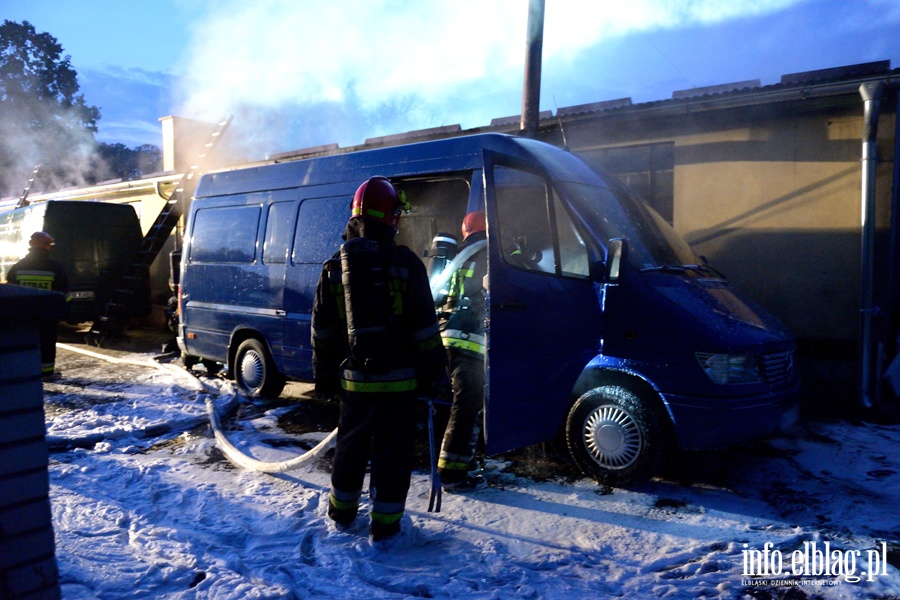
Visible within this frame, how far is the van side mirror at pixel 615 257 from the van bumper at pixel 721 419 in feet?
2.83

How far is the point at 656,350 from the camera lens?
12.9ft

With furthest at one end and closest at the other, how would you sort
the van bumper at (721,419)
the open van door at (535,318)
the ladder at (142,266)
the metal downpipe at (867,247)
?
the ladder at (142,266), the metal downpipe at (867,247), the open van door at (535,318), the van bumper at (721,419)

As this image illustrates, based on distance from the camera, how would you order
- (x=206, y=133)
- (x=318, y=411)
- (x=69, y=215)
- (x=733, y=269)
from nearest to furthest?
(x=318, y=411), (x=733, y=269), (x=69, y=215), (x=206, y=133)

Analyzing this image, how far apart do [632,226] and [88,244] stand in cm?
1144

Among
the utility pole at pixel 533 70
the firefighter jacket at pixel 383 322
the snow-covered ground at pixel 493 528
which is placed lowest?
the snow-covered ground at pixel 493 528

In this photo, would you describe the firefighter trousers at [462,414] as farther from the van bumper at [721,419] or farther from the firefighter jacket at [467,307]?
the van bumper at [721,419]

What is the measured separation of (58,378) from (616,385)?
7.42 metres

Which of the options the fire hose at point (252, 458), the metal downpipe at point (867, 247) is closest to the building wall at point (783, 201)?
the metal downpipe at point (867, 247)

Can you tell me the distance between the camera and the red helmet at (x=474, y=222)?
4.55 meters

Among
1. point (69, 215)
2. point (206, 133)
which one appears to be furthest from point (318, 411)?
point (206, 133)

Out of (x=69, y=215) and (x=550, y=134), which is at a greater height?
(x=550, y=134)

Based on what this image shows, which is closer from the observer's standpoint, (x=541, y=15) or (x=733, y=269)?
(x=733, y=269)

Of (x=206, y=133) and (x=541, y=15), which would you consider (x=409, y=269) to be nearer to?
(x=541, y=15)

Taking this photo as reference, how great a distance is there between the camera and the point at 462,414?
416cm
